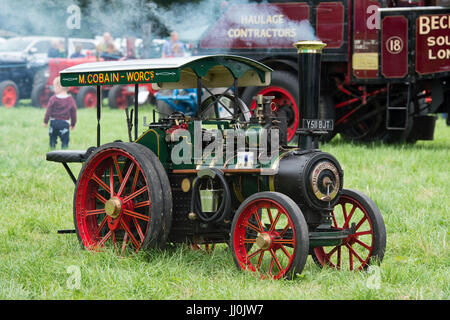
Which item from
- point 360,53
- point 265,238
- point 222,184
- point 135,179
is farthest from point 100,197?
point 360,53

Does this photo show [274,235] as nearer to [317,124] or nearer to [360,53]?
[317,124]

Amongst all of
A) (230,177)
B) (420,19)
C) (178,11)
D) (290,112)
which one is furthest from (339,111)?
(230,177)

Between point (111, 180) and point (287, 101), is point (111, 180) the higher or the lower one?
the lower one

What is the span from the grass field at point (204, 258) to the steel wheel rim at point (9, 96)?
10560mm

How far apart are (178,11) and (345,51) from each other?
367 cm

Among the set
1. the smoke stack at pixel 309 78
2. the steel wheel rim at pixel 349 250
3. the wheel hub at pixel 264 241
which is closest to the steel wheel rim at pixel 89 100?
the steel wheel rim at pixel 349 250

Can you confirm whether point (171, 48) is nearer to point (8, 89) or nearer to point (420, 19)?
point (8, 89)

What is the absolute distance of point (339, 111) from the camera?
1218 cm

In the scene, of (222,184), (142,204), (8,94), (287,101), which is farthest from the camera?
(8,94)

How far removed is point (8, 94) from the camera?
20.2 meters

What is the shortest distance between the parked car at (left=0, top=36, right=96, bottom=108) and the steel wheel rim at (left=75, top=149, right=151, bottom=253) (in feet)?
49.0

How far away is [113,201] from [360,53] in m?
6.64

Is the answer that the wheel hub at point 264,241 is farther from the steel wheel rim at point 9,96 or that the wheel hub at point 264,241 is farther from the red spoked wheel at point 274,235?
the steel wheel rim at point 9,96

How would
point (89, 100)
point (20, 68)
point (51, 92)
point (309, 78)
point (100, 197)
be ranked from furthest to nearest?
point (20, 68) → point (51, 92) → point (89, 100) → point (100, 197) → point (309, 78)
